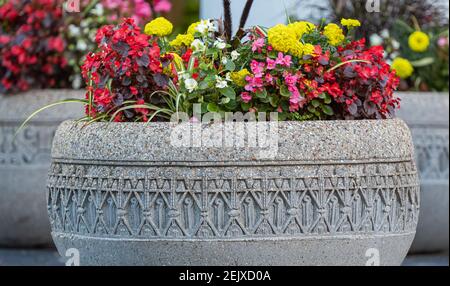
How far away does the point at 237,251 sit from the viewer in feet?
8.95

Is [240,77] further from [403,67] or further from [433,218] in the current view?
[403,67]

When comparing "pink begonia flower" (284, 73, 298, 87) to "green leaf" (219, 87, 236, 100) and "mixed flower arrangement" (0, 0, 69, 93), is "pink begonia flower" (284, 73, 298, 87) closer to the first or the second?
"green leaf" (219, 87, 236, 100)

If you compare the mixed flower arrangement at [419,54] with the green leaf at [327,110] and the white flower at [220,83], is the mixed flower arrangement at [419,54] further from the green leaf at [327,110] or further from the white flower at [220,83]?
the white flower at [220,83]

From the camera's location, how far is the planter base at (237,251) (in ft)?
8.95

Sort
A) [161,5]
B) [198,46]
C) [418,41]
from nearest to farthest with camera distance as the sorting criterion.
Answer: [198,46], [418,41], [161,5]

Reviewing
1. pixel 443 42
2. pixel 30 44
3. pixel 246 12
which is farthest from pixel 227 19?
pixel 443 42

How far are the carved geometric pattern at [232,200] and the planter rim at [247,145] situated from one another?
0.10 ft

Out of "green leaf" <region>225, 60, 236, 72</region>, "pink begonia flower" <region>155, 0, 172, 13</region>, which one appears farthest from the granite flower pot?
"pink begonia flower" <region>155, 0, 172, 13</region>

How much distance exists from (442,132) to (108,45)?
2.68 m

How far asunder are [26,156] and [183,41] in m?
2.10

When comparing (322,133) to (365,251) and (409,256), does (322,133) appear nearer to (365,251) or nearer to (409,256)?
(365,251)

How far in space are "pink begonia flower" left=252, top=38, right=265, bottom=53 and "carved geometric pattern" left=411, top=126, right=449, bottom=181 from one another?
2321mm

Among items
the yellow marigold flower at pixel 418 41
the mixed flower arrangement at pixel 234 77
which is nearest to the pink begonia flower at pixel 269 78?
the mixed flower arrangement at pixel 234 77

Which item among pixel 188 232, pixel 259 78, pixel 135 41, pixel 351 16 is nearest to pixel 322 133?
pixel 259 78
